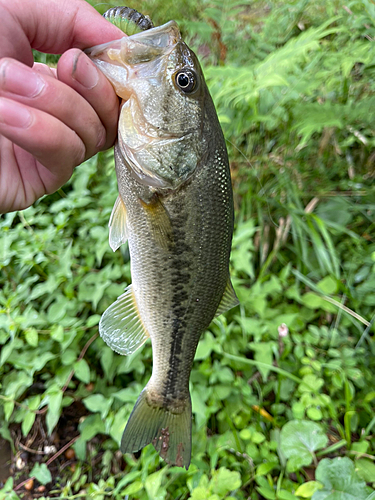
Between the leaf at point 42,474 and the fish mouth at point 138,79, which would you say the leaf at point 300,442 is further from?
the fish mouth at point 138,79

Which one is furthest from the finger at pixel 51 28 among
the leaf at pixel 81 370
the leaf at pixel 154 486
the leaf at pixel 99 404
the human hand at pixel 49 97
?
the leaf at pixel 154 486

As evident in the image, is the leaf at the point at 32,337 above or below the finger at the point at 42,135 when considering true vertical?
below

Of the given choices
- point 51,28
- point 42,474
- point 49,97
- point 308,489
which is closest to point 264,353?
point 308,489

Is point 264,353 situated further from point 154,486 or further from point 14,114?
point 14,114

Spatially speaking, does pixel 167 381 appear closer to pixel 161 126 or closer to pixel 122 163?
pixel 122 163

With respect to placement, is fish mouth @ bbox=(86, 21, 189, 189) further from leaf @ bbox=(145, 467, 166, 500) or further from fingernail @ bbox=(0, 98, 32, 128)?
leaf @ bbox=(145, 467, 166, 500)

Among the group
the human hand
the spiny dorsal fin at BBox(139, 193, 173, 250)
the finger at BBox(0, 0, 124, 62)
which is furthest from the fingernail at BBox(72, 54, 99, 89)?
the spiny dorsal fin at BBox(139, 193, 173, 250)
